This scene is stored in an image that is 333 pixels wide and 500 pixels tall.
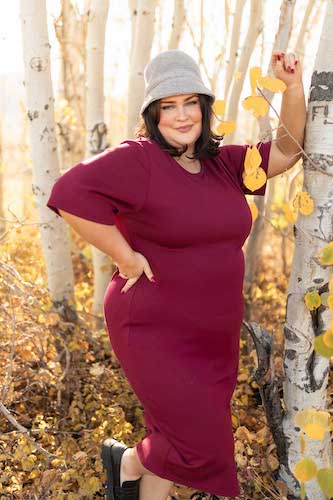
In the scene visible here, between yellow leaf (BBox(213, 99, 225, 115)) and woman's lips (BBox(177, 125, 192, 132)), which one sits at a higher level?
yellow leaf (BBox(213, 99, 225, 115))

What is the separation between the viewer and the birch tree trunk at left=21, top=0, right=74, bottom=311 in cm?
302

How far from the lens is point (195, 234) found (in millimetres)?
2111

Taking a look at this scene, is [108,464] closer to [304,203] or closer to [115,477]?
[115,477]

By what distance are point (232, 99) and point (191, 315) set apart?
230cm

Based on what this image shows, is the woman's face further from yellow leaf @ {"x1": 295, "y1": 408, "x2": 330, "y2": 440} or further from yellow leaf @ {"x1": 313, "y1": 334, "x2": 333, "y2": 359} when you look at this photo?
yellow leaf @ {"x1": 295, "y1": 408, "x2": 330, "y2": 440}

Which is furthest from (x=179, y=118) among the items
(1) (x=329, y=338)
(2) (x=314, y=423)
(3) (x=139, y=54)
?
(3) (x=139, y=54)

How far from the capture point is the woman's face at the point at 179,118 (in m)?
2.19

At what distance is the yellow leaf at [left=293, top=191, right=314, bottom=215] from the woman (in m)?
0.21

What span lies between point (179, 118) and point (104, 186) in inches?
16.9

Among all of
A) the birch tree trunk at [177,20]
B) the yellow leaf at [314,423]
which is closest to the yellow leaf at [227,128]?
the yellow leaf at [314,423]

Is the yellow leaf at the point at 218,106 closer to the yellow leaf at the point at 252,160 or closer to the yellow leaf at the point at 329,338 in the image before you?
the yellow leaf at the point at 252,160

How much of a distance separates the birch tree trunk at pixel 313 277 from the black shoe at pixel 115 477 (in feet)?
2.29

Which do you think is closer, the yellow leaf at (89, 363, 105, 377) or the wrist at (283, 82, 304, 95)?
the wrist at (283, 82, 304, 95)

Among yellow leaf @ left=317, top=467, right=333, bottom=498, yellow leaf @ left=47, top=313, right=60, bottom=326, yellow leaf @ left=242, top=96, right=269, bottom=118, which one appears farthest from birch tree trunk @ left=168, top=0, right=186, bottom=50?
yellow leaf @ left=317, top=467, right=333, bottom=498
